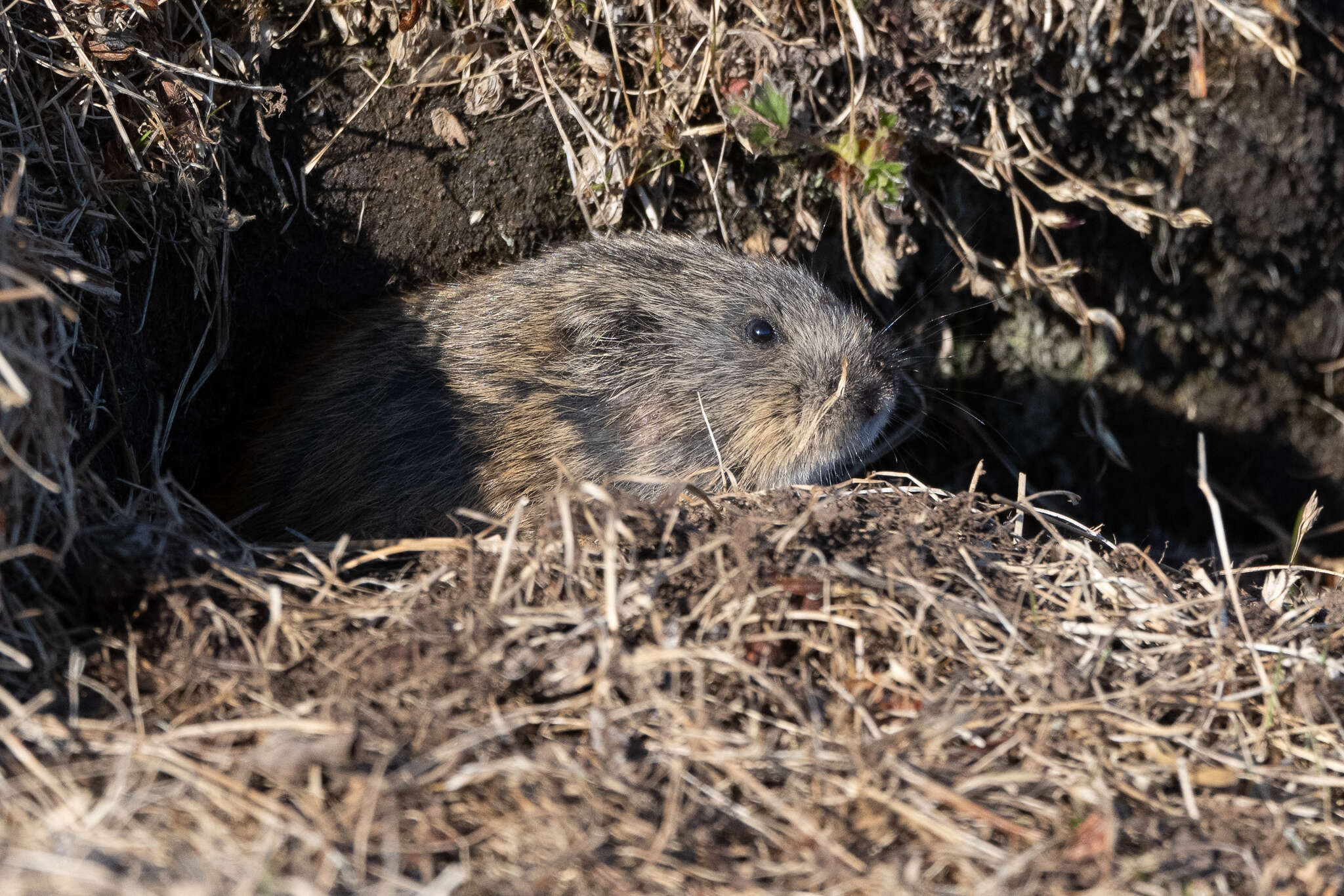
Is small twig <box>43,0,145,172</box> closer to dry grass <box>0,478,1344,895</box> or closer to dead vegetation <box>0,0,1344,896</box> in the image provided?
dead vegetation <box>0,0,1344,896</box>

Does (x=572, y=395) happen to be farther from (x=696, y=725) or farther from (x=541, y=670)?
(x=696, y=725)

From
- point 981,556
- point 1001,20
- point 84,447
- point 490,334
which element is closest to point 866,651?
point 981,556

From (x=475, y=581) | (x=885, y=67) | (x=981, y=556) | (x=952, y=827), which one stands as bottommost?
(x=952, y=827)

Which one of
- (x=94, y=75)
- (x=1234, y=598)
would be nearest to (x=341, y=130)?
(x=94, y=75)

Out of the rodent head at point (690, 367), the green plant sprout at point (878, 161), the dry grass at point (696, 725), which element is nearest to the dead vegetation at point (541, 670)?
the dry grass at point (696, 725)

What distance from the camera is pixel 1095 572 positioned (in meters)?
3.20

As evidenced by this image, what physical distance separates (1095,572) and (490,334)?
2417 millimetres

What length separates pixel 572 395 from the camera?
425cm

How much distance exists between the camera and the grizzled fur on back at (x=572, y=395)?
4.16 metres

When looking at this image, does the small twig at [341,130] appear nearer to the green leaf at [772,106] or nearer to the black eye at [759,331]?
the green leaf at [772,106]

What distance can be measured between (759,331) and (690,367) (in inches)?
12.6

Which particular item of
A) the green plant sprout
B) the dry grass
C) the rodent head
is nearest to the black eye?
the rodent head

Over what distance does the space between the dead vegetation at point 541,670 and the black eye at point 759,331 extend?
724 millimetres

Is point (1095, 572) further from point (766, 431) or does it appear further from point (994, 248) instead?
point (994, 248)
